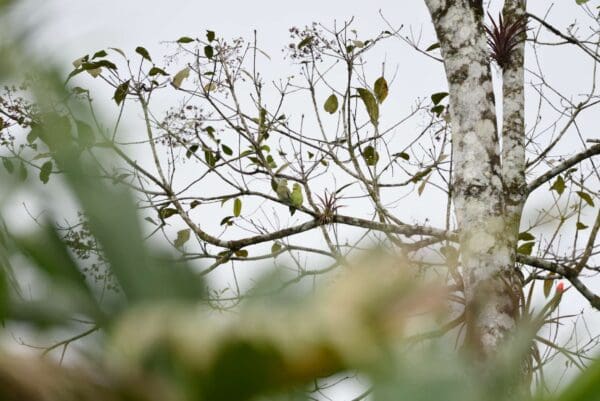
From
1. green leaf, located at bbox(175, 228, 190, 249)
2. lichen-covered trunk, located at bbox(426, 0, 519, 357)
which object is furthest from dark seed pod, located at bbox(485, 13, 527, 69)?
green leaf, located at bbox(175, 228, 190, 249)

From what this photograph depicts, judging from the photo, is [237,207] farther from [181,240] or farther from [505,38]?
[181,240]

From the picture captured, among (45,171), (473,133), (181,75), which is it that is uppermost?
(181,75)

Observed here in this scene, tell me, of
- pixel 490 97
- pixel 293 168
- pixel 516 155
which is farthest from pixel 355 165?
pixel 490 97

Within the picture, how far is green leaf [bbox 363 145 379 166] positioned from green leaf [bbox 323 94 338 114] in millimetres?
212

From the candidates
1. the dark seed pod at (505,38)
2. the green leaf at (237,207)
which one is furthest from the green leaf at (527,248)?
the green leaf at (237,207)

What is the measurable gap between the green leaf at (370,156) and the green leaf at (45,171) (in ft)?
9.23

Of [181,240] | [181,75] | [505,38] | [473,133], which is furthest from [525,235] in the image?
[181,75]

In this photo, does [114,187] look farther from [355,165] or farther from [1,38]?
[355,165]

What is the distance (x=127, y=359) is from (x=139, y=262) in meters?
0.02

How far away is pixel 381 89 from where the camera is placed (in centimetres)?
270

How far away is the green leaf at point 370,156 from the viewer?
2.96 metres

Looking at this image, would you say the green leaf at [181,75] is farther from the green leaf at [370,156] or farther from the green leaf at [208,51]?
the green leaf at [370,156]

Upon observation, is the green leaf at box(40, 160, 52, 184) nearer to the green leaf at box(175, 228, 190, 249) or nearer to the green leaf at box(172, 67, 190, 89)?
the green leaf at box(175, 228, 190, 249)

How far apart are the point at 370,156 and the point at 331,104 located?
0.27m
